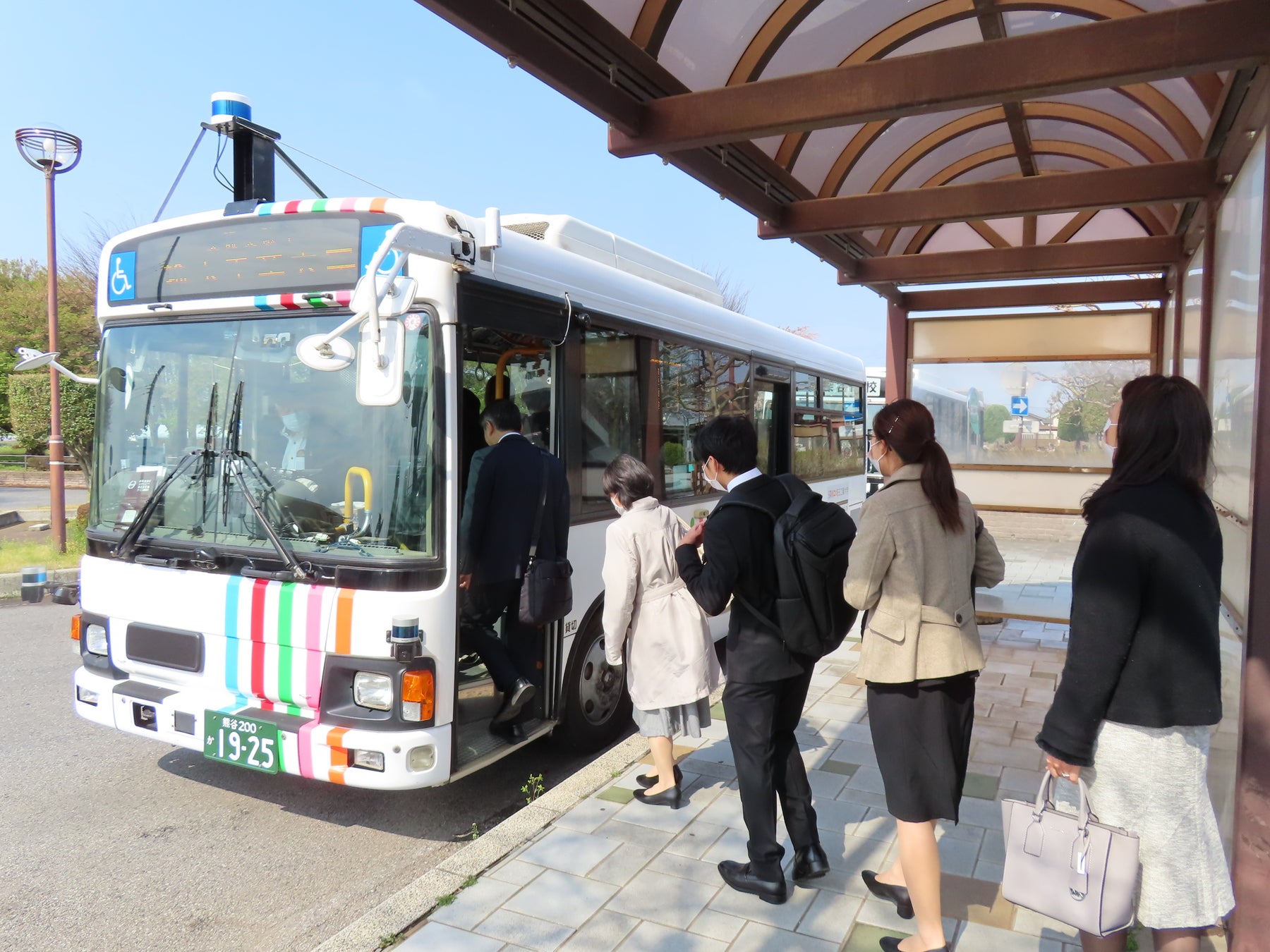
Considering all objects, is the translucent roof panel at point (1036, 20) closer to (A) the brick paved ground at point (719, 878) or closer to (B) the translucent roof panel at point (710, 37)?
(B) the translucent roof panel at point (710, 37)

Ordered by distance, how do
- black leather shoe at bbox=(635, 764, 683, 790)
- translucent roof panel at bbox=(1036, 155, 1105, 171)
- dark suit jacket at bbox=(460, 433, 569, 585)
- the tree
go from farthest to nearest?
the tree < translucent roof panel at bbox=(1036, 155, 1105, 171) < dark suit jacket at bbox=(460, 433, 569, 585) < black leather shoe at bbox=(635, 764, 683, 790)

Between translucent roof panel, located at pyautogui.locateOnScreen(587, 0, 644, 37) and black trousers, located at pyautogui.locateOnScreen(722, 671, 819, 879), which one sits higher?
translucent roof panel, located at pyautogui.locateOnScreen(587, 0, 644, 37)

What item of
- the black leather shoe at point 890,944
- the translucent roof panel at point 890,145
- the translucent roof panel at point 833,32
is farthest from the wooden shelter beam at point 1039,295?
the black leather shoe at point 890,944

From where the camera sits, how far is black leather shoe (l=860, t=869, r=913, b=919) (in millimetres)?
3340

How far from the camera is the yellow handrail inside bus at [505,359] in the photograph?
5.04 metres

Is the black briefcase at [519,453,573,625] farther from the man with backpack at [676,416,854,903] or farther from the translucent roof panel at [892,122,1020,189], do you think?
the translucent roof panel at [892,122,1020,189]

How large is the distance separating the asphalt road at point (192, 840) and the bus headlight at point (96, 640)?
0.79 m

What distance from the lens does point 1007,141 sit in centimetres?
738

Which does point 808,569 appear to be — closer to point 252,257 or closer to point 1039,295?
point 252,257

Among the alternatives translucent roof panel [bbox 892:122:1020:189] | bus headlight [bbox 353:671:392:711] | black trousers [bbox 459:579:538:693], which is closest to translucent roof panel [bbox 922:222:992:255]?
translucent roof panel [bbox 892:122:1020:189]

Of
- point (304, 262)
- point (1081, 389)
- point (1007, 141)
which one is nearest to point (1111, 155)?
point (1007, 141)

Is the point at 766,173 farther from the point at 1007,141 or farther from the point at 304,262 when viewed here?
the point at 304,262

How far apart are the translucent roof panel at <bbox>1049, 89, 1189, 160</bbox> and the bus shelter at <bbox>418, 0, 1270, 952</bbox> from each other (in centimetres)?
2

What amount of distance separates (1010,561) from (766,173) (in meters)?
8.95
